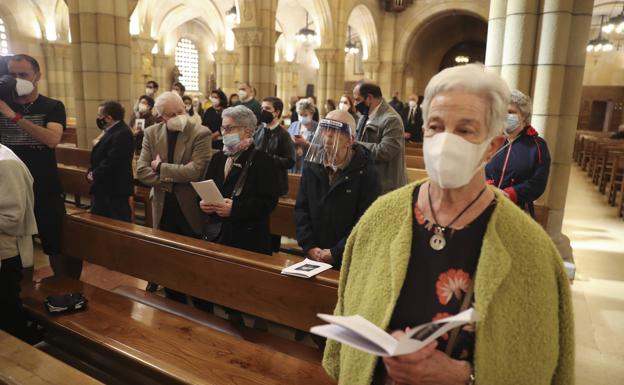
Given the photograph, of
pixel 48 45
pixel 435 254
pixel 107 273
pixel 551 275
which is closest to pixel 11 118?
pixel 107 273

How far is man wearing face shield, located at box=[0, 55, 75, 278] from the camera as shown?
11.0 ft

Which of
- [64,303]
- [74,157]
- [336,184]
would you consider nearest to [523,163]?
[336,184]

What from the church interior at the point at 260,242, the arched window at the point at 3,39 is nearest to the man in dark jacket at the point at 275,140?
the church interior at the point at 260,242

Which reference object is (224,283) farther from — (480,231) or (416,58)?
(416,58)

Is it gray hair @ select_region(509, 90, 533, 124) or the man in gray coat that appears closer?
gray hair @ select_region(509, 90, 533, 124)

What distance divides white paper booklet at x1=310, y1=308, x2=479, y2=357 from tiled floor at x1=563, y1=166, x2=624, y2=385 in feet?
7.71

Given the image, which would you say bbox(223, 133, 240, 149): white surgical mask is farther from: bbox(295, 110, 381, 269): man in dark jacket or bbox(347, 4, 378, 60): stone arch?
bbox(347, 4, 378, 60): stone arch

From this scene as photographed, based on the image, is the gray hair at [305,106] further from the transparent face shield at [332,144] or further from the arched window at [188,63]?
the arched window at [188,63]

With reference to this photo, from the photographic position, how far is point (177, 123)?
3.50 metres

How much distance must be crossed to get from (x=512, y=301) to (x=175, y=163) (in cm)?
294

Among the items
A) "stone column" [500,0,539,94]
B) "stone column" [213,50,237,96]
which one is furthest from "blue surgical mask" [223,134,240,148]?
"stone column" [213,50,237,96]

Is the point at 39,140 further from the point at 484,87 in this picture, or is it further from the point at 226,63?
the point at 226,63

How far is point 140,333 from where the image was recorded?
241cm

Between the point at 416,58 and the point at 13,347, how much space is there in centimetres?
1773
